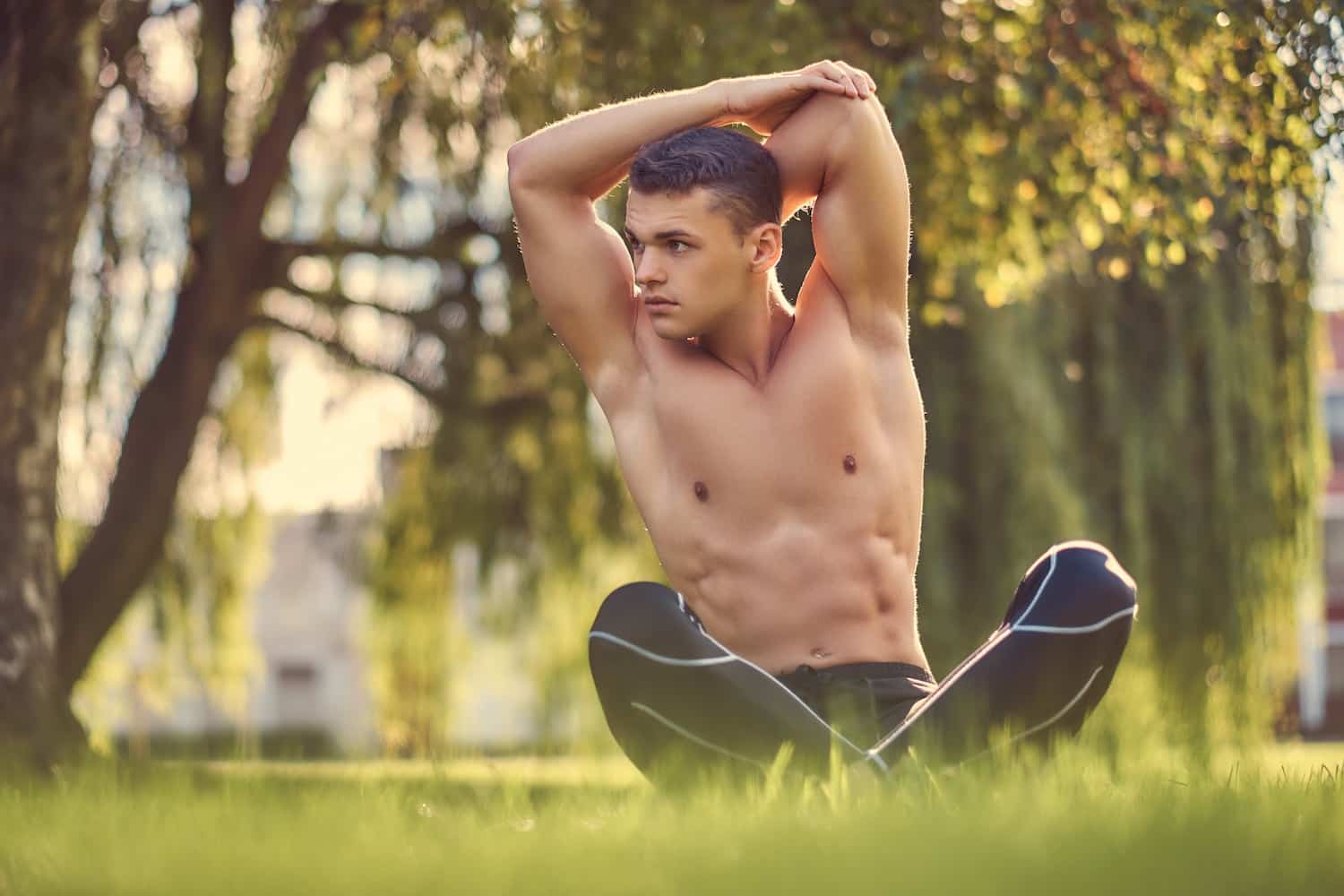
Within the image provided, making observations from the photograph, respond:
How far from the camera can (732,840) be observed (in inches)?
65.8

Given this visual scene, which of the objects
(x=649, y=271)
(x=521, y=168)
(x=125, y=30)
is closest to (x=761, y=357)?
(x=649, y=271)

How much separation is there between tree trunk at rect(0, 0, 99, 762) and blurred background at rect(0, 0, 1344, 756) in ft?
3.16

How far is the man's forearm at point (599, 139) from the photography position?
9.53 ft

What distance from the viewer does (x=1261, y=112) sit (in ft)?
16.9

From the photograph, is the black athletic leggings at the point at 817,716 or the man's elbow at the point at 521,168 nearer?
the black athletic leggings at the point at 817,716

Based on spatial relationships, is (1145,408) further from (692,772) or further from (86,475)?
(692,772)

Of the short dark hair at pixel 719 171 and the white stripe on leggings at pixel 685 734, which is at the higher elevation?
the short dark hair at pixel 719 171

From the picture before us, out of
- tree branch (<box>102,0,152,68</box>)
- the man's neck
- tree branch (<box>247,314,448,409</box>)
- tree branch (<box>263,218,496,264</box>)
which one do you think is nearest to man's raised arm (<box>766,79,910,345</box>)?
the man's neck

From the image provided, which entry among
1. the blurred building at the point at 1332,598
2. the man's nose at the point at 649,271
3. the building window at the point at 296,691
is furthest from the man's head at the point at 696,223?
the building window at the point at 296,691

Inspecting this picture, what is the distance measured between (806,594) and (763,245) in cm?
63

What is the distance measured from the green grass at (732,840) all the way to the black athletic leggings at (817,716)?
0.45ft

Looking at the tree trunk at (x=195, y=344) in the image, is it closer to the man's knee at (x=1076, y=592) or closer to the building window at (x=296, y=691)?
the man's knee at (x=1076, y=592)

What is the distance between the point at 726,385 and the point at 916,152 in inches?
146

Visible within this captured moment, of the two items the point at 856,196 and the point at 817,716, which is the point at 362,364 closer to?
the point at 856,196
